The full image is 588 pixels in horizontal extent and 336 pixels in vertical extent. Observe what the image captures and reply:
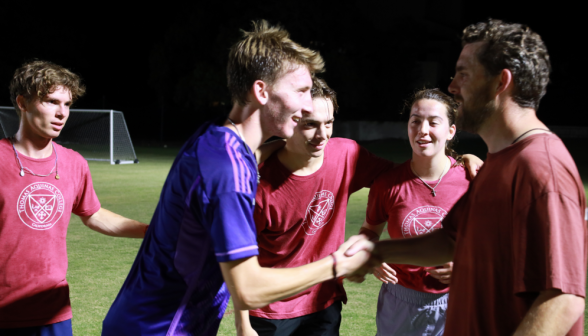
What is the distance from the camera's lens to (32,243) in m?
3.21

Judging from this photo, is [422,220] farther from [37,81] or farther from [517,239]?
[37,81]

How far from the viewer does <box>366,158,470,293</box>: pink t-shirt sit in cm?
343

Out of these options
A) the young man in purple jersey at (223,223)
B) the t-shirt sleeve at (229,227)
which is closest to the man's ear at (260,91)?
the young man in purple jersey at (223,223)

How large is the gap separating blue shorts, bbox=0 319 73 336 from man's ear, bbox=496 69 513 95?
9.26 feet

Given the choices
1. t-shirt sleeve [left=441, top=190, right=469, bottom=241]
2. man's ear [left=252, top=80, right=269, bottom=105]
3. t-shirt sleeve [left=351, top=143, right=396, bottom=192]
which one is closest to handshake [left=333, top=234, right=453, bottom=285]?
t-shirt sleeve [left=441, top=190, right=469, bottom=241]

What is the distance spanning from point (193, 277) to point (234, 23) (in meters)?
30.9

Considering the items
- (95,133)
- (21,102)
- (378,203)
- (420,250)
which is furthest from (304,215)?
(95,133)

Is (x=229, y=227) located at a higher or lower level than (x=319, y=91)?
lower

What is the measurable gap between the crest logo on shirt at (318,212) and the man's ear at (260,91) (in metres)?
1.24

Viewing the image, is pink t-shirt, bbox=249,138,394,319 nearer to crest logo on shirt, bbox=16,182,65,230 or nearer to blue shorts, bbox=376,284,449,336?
blue shorts, bbox=376,284,449,336

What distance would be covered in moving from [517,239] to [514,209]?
107mm

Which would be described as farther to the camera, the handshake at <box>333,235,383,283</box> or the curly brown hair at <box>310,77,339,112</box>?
the curly brown hair at <box>310,77,339,112</box>

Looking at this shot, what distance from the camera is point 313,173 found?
353 centimetres

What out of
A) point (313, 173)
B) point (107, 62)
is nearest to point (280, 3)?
point (107, 62)
